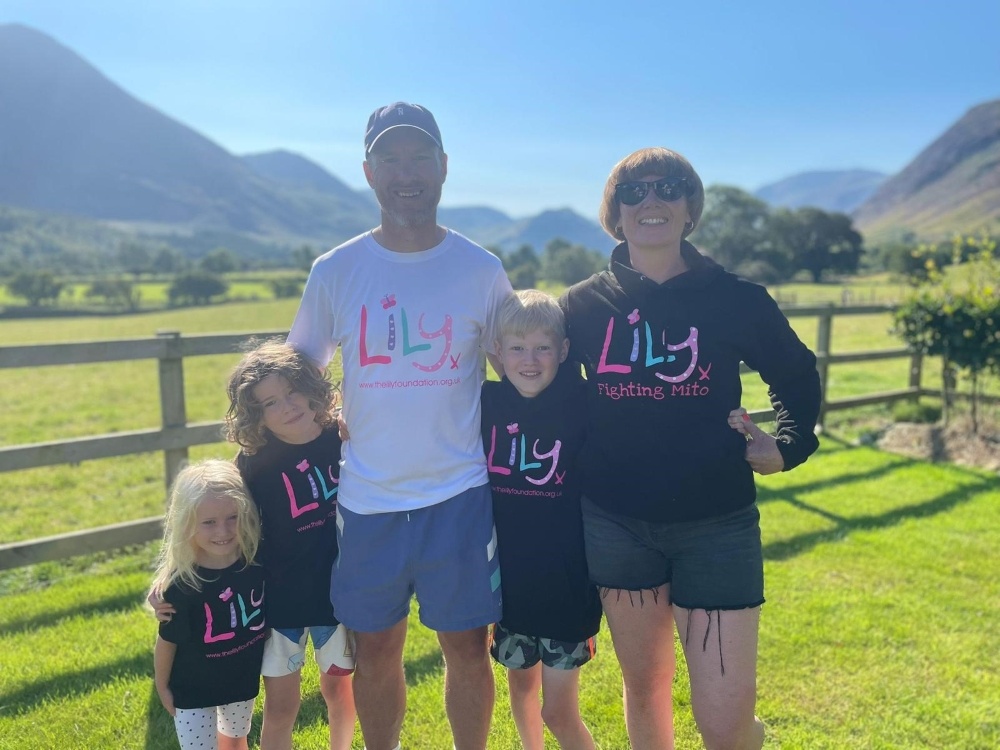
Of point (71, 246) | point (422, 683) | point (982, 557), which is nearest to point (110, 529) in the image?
point (422, 683)

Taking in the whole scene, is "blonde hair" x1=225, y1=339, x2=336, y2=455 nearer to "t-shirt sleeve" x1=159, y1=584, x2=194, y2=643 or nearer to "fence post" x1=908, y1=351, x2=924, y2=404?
"t-shirt sleeve" x1=159, y1=584, x2=194, y2=643

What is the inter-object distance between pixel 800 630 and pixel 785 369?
214cm

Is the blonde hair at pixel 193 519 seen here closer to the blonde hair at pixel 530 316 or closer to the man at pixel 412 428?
the man at pixel 412 428

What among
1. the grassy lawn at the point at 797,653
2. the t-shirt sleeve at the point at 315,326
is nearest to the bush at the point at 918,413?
the grassy lawn at the point at 797,653

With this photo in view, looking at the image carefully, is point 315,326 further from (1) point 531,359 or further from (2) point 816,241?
(2) point 816,241

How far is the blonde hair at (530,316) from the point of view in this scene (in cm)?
212

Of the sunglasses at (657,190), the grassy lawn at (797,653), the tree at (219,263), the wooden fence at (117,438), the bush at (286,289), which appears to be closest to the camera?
the sunglasses at (657,190)

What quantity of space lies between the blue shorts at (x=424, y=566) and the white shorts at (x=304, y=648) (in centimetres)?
17

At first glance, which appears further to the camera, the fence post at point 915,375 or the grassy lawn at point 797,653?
the fence post at point 915,375

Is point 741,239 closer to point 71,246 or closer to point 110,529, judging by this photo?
point 110,529

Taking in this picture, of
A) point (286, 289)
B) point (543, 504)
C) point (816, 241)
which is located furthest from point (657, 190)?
point (816, 241)

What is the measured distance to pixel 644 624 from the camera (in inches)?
78.4

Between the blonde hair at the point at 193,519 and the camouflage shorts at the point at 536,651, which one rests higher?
the blonde hair at the point at 193,519

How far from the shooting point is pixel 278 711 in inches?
88.3
